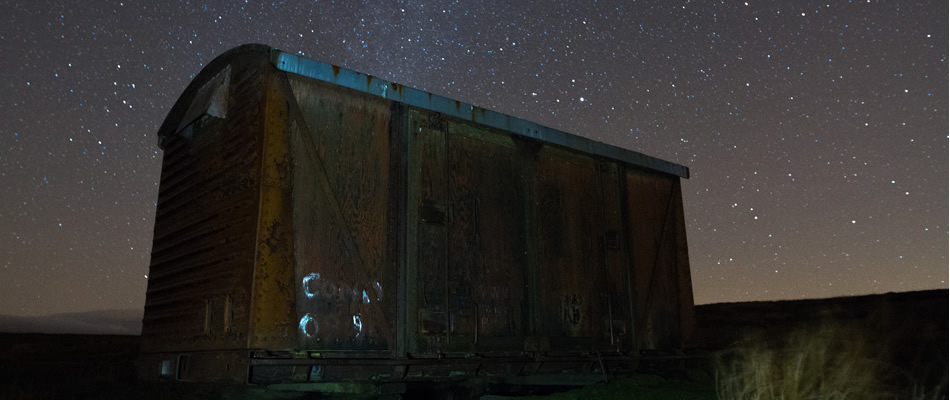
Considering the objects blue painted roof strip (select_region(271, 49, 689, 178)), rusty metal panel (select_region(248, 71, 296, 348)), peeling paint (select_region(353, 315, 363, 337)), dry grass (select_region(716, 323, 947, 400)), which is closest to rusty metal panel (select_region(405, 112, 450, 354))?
blue painted roof strip (select_region(271, 49, 689, 178))

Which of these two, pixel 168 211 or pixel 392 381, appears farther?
pixel 168 211

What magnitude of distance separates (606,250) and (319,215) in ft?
11.0

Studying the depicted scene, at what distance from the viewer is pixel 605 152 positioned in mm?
6910

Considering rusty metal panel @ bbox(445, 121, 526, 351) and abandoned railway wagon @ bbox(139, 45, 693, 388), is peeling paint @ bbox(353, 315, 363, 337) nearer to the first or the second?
abandoned railway wagon @ bbox(139, 45, 693, 388)

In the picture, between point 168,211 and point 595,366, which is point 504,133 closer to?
point 595,366

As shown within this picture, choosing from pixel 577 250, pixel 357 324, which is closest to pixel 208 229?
pixel 357 324

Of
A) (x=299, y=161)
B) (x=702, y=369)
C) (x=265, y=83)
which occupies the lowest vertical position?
(x=702, y=369)

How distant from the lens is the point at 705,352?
727 cm

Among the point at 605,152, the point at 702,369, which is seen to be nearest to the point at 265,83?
the point at 605,152

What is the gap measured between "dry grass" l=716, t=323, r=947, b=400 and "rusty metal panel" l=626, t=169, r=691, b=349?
0.80 metres

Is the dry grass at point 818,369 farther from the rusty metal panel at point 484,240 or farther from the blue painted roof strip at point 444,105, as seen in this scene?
the blue painted roof strip at point 444,105

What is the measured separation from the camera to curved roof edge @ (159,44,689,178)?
185 inches

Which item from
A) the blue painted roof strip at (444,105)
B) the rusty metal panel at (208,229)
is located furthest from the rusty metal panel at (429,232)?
the rusty metal panel at (208,229)

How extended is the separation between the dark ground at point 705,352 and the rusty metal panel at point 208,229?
976 mm
